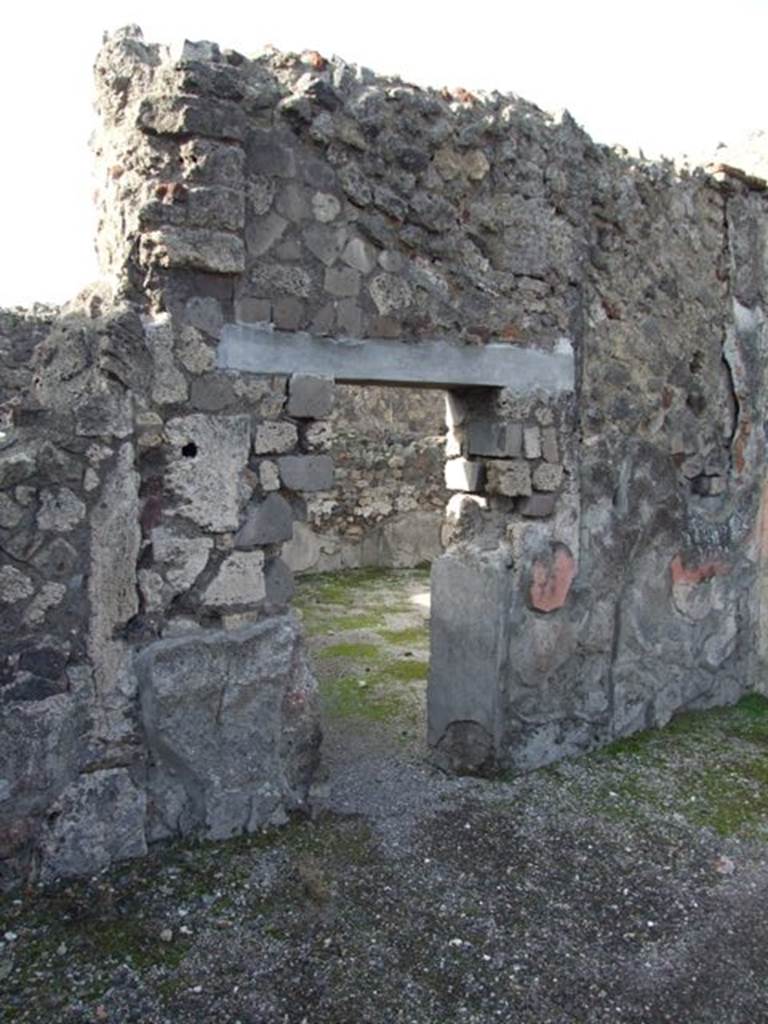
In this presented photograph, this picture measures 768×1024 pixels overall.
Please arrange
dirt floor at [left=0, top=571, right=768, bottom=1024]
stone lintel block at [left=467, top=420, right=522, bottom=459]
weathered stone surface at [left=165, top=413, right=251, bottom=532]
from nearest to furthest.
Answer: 1. dirt floor at [left=0, top=571, right=768, bottom=1024]
2. weathered stone surface at [left=165, top=413, right=251, bottom=532]
3. stone lintel block at [left=467, top=420, right=522, bottom=459]

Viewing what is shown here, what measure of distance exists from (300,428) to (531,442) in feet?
3.77

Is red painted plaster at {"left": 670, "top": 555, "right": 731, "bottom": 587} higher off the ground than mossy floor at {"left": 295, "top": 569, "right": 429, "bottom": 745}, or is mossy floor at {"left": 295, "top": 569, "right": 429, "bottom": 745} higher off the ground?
red painted plaster at {"left": 670, "top": 555, "right": 731, "bottom": 587}

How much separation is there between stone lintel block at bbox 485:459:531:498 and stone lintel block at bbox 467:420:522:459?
33 mm

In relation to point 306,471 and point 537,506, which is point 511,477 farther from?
point 306,471

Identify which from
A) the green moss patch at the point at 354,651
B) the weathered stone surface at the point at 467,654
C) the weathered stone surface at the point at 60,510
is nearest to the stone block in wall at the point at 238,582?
the weathered stone surface at the point at 60,510

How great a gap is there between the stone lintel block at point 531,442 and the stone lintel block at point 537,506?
195 millimetres

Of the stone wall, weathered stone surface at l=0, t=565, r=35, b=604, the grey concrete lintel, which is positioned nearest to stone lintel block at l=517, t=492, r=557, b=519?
the grey concrete lintel

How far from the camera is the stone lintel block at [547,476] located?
13.3 ft

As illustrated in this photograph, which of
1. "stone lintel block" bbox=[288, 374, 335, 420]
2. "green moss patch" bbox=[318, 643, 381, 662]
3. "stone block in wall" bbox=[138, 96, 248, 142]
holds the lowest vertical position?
"green moss patch" bbox=[318, 643, 381, 662]

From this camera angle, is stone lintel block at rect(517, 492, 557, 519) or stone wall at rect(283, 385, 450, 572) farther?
stone wall at rect(283, 385, 450, 572)

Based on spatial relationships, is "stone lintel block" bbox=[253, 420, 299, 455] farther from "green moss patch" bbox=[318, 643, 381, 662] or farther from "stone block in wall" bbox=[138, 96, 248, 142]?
"green moss patch" bbox=[318, 643, 381, 662]

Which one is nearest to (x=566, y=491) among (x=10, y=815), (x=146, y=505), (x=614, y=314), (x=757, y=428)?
(x=614, y=314)

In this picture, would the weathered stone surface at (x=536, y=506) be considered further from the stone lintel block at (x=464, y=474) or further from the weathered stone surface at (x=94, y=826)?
the weathered stone surface at (x=94, y=826)

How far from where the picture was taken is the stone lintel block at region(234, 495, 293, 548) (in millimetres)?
3346
